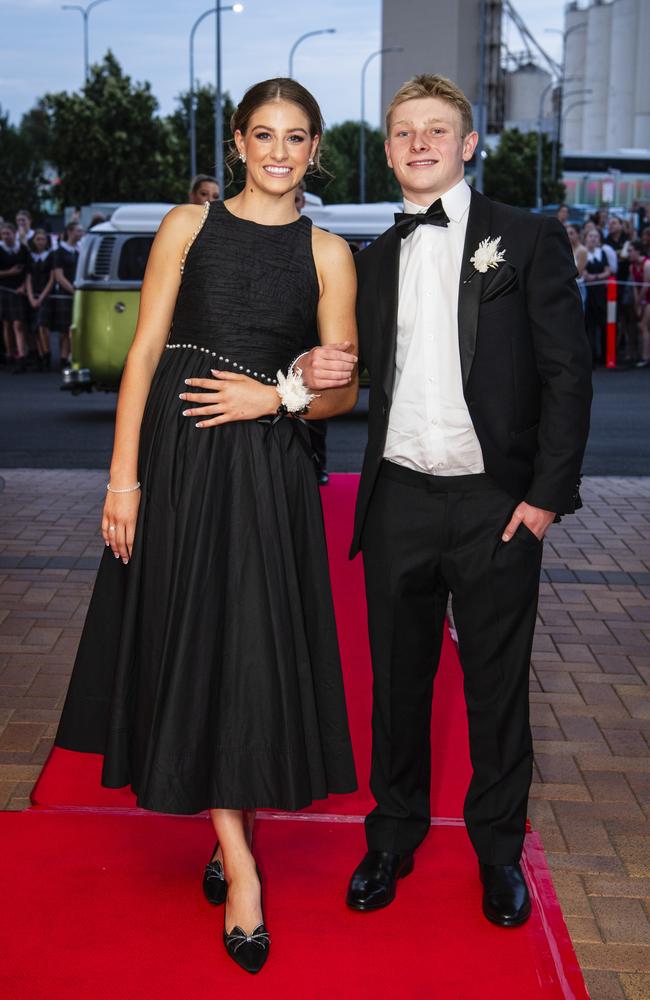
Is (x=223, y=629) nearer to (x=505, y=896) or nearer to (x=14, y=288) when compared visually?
(x=505, y=896)

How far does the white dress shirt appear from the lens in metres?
2.98

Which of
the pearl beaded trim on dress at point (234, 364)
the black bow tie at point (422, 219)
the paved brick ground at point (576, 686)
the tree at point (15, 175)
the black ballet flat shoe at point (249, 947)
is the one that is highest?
the tree at point (15, 175)

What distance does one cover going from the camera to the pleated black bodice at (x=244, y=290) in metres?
2.97

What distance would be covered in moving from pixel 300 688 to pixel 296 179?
1.24 m

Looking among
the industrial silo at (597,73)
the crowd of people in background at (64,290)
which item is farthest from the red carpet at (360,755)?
the industrial silo at (597,73)

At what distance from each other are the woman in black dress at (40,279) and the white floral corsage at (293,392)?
1465 cm

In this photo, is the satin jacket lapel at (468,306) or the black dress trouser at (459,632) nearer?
the satin jacket lapel at (468,306)

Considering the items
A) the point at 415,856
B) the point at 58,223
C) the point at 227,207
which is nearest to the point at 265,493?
the point at 227,207

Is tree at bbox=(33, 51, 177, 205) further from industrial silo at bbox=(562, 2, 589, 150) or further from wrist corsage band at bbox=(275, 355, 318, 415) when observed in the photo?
industrial silo at bbox=(562, 2, 589, 150)

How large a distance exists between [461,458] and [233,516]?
1.89 feet

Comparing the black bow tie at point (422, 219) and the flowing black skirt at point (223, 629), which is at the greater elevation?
the black bow tie at point (422, 219)

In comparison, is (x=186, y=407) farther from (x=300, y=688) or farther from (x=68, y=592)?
(x=68, y=592)

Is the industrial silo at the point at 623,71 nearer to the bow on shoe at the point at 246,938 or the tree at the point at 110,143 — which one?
the tree at the point at 110,143

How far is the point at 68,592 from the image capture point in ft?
20.5
